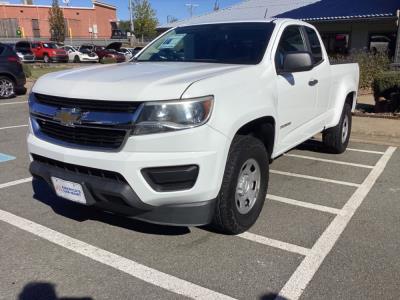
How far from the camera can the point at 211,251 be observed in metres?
3.53

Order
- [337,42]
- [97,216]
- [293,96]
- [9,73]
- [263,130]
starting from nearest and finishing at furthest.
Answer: [263,130]
[97,216]
[293,96]
[9,73]
[337,42]

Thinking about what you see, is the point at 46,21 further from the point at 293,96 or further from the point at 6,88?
the point at 293,96

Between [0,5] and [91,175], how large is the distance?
67.8m

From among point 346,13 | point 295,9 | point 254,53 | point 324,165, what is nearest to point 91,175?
point 254,53

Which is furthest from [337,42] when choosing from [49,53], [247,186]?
[49,53]

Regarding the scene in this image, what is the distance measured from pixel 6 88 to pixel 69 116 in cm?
1113

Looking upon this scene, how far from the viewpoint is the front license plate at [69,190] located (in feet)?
10.7

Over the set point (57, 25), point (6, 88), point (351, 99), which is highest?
point (57, 25)

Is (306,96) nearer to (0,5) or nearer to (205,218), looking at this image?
(205,218)

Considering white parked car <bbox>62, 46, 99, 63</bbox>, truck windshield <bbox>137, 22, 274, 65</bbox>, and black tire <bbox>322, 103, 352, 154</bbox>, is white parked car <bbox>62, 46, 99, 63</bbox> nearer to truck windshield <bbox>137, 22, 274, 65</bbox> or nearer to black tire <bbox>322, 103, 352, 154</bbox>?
black tire <bbox>322, 103, 352, 154</bbox>

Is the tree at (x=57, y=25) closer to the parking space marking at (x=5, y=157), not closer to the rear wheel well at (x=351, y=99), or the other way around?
the parking space marking at (x=5, y=157)

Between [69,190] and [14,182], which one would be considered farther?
[14,182]

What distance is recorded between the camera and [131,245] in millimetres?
3635

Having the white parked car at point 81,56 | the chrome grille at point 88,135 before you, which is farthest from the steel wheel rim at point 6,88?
the white parked car at point 81,56
